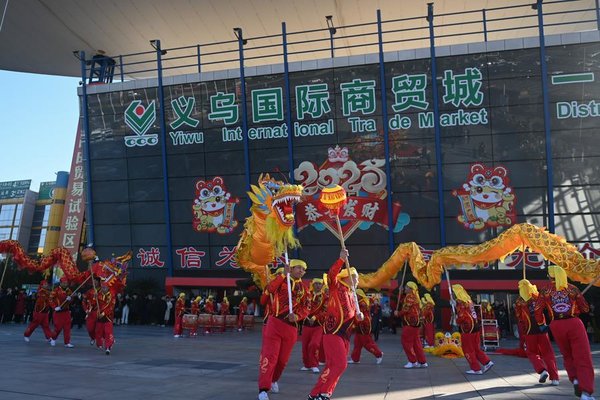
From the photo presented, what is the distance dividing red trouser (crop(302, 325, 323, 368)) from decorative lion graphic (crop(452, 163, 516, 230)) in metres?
14.4

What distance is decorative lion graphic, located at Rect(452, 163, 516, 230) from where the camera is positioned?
22969mm

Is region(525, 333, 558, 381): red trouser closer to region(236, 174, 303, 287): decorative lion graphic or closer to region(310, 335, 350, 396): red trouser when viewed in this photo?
region(310, 335, 350, 396): red trouser

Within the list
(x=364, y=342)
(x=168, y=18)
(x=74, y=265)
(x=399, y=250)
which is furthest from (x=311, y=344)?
(x=168, y=18)

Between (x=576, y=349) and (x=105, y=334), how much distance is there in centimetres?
953

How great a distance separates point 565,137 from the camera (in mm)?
22578

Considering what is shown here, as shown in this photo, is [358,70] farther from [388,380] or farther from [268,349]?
[268,349]

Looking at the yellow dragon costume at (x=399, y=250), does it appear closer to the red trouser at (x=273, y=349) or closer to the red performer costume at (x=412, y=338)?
the red performer costume at (x=412, y=338)

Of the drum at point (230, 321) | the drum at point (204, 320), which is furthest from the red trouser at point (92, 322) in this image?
the drum at point (230, 321)

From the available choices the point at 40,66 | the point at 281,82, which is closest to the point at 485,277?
the point at 281,82

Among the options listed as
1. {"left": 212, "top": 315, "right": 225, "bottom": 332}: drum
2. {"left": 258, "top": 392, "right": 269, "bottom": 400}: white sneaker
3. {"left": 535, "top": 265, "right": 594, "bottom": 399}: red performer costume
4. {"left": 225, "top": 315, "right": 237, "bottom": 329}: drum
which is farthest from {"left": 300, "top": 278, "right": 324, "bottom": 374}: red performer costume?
{"left": 225, "top": 315, "right": 237, "bottom": 329}: drum

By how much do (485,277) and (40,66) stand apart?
29.4m

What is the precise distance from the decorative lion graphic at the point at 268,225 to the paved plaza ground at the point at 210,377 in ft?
6.33

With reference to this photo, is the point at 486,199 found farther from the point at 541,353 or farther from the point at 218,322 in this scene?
the point at 541,353

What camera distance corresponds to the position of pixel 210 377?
9.46 m
